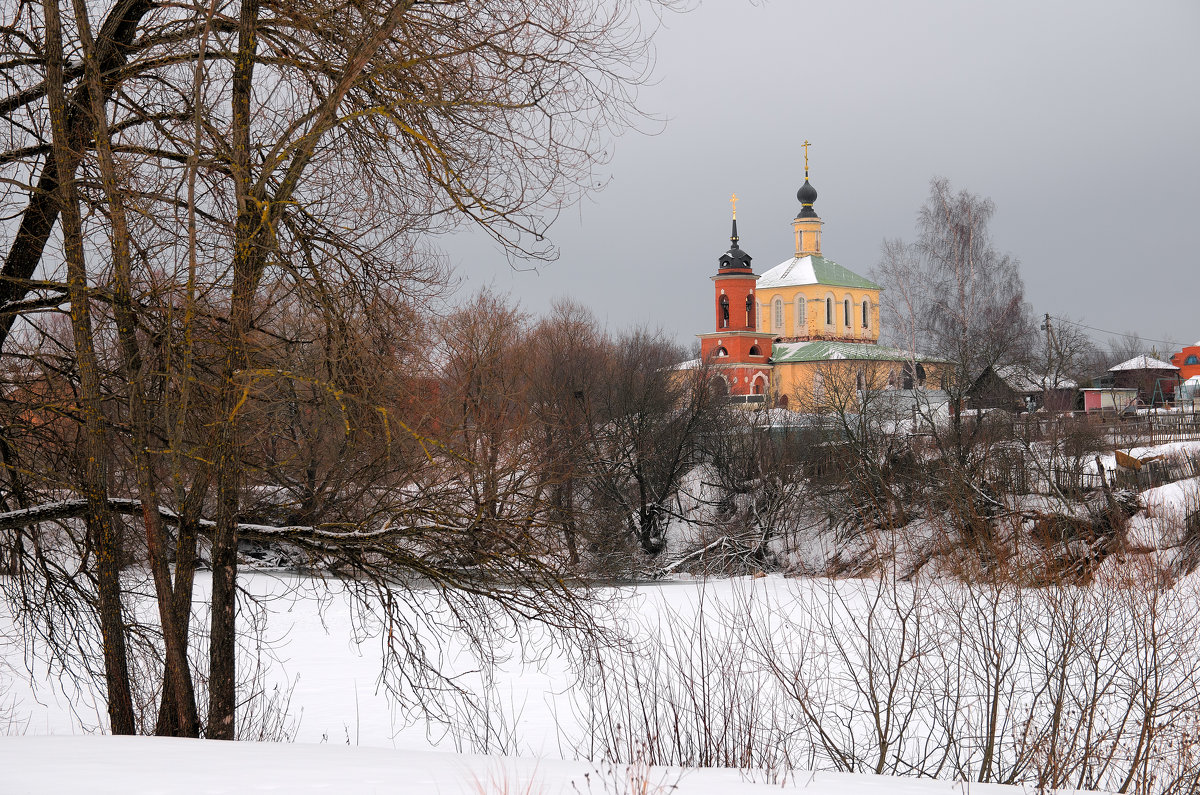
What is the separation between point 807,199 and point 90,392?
66.0 metres

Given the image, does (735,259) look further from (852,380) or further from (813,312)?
(852,380)

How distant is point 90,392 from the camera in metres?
6.81

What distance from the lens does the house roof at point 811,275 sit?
6462 cm

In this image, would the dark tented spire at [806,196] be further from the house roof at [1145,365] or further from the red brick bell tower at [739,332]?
the house roof at [1145,365]

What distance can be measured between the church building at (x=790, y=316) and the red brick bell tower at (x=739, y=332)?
0.18ft

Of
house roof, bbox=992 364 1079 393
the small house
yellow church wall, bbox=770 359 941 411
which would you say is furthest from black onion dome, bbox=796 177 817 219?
house roof, bbox=992 364 1079 393

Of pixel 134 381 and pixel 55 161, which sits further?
pixel 55 161

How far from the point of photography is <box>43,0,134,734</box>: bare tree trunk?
667 centimetres

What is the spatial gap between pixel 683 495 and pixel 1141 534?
677 inches

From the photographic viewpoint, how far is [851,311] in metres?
66.6

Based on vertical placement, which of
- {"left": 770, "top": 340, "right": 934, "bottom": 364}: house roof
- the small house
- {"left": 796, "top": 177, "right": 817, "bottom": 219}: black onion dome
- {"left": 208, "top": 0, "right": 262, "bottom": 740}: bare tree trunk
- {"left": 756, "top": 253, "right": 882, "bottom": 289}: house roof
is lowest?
{"left": 208, "top": 0, "right": 262, "bottom": 740}: bare tree trunk

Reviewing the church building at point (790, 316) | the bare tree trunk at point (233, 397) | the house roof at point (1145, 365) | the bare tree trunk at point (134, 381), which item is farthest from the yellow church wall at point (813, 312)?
the bare tree trunk at point (134, 381)

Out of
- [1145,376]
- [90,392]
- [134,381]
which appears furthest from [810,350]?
[134,381]

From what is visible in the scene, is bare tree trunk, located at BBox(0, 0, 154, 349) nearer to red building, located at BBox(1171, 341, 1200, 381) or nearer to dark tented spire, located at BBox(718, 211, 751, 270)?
dark tented spire, located at BBox(718, 211, 751, 270)
